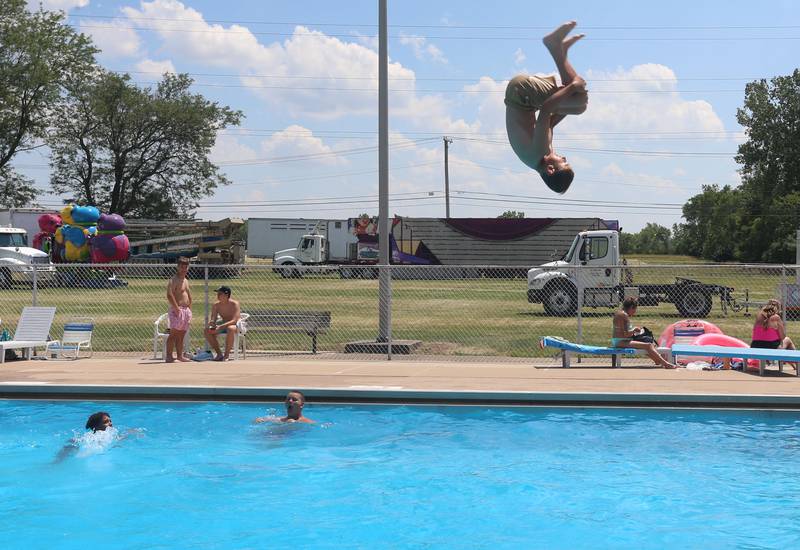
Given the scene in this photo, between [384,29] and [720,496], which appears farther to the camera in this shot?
[384,29]

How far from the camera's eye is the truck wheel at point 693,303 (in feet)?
79.8

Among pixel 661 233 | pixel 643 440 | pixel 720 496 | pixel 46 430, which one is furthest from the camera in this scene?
pixel 661 233

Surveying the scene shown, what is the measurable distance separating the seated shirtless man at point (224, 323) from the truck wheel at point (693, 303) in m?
14.4

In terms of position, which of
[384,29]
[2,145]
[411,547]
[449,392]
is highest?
[2,145]

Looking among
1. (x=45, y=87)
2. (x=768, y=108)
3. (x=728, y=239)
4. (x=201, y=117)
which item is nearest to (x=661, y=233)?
(x=728, y=239)

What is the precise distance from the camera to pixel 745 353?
12609 mm

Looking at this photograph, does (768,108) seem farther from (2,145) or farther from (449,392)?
(449,392)

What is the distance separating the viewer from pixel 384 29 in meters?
16.0

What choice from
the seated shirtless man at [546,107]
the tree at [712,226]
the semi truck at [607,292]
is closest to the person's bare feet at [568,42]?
the seated shirtless man at [546,107]

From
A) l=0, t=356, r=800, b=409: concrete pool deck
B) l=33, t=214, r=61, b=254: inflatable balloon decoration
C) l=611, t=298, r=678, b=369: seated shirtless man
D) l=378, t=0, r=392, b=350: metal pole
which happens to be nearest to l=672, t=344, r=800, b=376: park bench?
l=0, t=356, r=800, b=409: concrete pool deck

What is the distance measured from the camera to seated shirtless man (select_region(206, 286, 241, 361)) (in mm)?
→ 14852

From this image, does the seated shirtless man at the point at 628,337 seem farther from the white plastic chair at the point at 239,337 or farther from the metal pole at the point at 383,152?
the white plastic chair at the point at 239,337

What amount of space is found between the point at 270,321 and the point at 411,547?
9.78 meters

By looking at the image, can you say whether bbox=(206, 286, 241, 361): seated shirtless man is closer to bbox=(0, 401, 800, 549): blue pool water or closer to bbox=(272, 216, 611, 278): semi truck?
bbox=(0, 401, 800, 549): blue pool water
